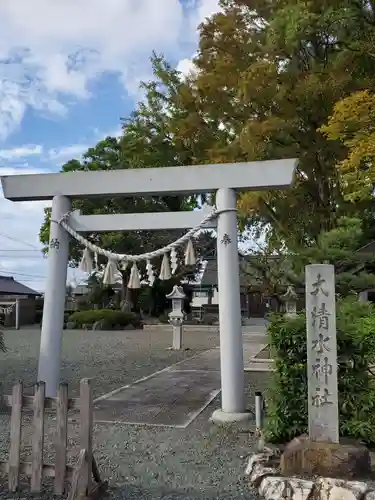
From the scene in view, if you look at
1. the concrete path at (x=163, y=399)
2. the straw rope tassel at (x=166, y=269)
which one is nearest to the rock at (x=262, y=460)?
the concrete path at (x=163, y=399)

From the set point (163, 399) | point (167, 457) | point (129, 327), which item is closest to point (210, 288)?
point (129, 327)

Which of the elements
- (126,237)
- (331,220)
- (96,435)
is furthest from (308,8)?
(126,237)

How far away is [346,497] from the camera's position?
346 centimetres

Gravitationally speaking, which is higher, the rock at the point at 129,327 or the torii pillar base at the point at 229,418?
the rock at the point at 129,327

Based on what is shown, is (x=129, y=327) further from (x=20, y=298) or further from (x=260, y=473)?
(x=260, y=473)

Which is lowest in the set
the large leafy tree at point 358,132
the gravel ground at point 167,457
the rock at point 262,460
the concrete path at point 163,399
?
the gravel ground at point 167,457

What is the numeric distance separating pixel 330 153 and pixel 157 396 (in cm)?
739

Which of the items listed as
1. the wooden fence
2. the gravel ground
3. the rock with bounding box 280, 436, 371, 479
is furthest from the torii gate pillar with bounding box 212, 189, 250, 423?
the wooden fence

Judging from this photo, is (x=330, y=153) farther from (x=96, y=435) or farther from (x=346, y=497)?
(x=346, y=497)

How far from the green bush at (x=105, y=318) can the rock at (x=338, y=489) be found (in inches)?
916

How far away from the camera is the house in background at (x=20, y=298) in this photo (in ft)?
90.8

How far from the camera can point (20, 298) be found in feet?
97.1

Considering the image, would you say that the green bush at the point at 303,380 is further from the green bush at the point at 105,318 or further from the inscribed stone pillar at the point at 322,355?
the green bush at the point at 105,318

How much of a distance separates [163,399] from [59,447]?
417 cm
